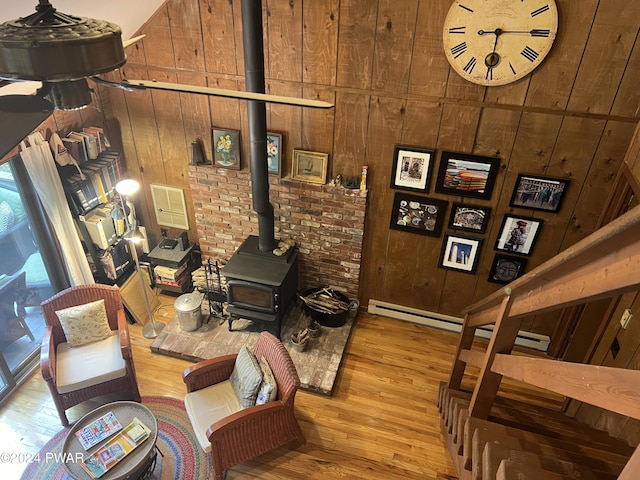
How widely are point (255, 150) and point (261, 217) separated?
2.31ft

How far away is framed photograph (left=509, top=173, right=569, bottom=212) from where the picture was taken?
387cm

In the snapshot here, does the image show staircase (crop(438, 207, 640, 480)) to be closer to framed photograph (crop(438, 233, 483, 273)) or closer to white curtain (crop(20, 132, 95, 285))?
framed photograph (crop(438, 233, 483, 273))

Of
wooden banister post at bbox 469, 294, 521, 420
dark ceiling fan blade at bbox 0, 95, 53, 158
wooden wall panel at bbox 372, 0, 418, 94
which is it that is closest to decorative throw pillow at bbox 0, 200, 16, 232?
wooden wall panel at bbox 372, 0, 418, 94

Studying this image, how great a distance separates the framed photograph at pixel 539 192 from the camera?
3873 millimetres

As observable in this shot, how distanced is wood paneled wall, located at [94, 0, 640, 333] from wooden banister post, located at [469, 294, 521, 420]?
197 centimetres

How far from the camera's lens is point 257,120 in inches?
152

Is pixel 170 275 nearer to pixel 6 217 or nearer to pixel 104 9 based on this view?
pixel 6 217

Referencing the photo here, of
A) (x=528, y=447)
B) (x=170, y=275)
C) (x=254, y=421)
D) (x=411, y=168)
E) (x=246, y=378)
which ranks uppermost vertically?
(x=411, y=168)

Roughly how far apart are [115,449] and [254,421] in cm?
100

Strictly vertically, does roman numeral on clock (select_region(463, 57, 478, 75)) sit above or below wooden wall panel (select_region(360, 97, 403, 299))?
above

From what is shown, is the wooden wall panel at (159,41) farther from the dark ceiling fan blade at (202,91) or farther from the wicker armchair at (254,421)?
the dark ceiling fan blade at (202,91)

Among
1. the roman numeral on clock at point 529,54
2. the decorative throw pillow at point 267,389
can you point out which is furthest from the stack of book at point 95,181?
the roman numeral on clock at point 529,54

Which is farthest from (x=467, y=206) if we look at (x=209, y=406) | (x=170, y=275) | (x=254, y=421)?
(x=170, y=275)

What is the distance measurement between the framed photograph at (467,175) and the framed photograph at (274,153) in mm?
1537
